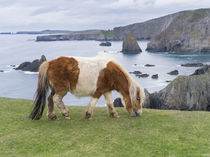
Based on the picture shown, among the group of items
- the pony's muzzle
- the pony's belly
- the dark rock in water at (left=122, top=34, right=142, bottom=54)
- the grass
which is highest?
the dark rock in water at (left=122, top=34, right=142, bottom=54)

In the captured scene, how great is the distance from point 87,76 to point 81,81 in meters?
0.26

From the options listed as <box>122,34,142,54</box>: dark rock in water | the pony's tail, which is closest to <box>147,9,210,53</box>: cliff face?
<box>122,34,142,54</box>: dark rock in water

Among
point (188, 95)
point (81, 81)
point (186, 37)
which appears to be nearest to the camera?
point (81, 81)

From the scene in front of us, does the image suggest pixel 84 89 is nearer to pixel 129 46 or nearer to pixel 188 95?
pixel 188 95

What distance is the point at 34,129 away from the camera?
774 centimetres

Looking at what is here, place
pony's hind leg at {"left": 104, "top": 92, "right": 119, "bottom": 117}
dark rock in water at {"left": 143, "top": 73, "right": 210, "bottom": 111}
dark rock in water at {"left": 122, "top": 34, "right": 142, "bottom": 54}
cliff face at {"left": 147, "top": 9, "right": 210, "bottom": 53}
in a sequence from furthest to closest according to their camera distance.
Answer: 1. dark rock in water at {"left": 122, "top": 34, "right": 142, "bottom": 54}
2. cliff face at {"left": 147, "top": 9, "right": 210, "bottom": 53}
3. dark rock in water at {"left": 143, "top": 73, "right": 210, "bottom": 111}
4. pony's hind leg at {"left": 104, "top": 92, "right": 119, "bottom": 117}

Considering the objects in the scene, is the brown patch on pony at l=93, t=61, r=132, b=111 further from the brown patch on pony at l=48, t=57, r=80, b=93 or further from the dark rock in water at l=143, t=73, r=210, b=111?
the dark rock in water at l=143, t=73, r=210, b=111

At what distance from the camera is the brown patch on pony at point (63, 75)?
830cm

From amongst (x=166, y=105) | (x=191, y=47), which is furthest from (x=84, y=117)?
(x=191, y=47)

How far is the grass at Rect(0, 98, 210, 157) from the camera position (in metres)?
6.00

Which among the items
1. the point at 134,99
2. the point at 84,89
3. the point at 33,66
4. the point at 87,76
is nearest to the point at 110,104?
the point at 134,99

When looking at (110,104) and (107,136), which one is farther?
(110,104)

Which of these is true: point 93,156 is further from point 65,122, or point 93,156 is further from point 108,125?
point 65,122

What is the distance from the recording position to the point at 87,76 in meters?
8.34
